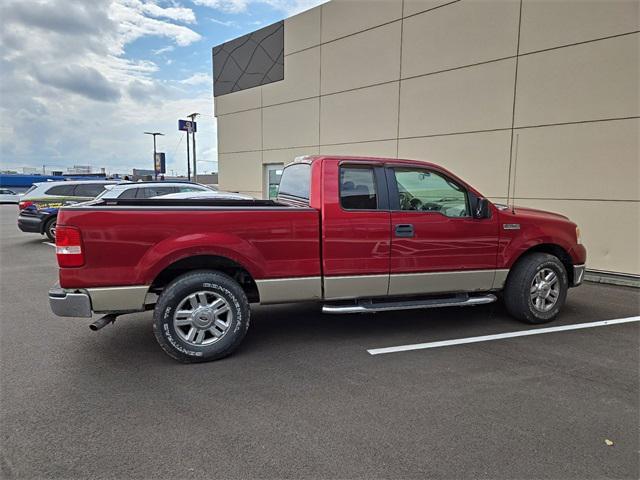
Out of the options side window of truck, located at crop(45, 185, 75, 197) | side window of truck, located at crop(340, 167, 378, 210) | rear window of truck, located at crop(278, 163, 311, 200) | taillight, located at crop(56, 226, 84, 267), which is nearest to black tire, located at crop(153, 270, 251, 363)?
taillight, located at crop(56, 226, 84, 267)

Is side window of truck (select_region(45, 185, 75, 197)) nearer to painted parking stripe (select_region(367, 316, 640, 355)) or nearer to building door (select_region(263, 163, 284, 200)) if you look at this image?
building door (select_region(263, 163, 284, 200))

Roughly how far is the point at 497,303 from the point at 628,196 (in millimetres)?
3501

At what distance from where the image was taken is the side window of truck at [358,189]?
4.35 meters

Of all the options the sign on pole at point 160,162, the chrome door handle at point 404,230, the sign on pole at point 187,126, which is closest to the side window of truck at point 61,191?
the chrome door handle at point 404,230

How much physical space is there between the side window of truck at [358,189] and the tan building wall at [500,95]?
17.8 ft

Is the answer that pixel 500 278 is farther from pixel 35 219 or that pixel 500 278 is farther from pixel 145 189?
pixel 35 219

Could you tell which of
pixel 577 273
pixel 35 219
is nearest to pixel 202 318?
pixel 577 273

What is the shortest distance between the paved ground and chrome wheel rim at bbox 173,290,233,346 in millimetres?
272

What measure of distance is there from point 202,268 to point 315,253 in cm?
114

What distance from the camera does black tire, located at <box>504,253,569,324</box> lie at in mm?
4922

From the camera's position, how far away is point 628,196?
23.6 ft

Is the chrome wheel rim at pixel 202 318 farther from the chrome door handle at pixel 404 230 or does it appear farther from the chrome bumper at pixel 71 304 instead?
the chrome door handle at pixel 404 230

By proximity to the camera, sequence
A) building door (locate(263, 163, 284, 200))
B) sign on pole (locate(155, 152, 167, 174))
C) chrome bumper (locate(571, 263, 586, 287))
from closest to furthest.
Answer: chrome bumper (locate(571, 263, 586, 287)) → building door (locate(263, 163, 284, 200)) → sign on pole (locate(155, 152, 167, 174))

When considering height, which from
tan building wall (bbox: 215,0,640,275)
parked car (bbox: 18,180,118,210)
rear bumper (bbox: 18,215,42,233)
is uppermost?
tan building wall (bbox: 215,0,640,275)
